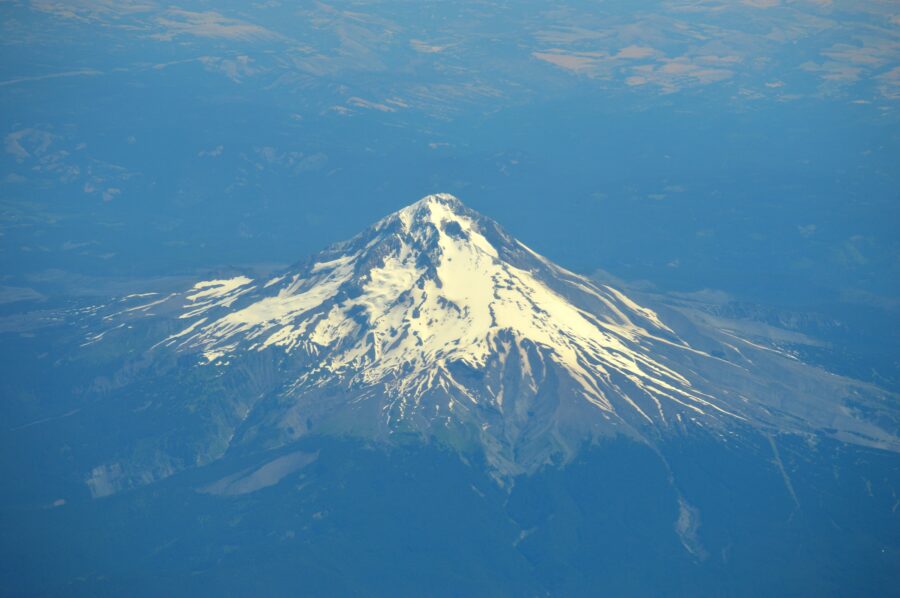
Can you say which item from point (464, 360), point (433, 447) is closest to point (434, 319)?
point (464, 360)

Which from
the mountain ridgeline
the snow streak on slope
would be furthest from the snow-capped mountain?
the mountain ridgeline

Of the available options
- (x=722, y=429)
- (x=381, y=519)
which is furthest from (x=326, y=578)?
(x=722, y=429)

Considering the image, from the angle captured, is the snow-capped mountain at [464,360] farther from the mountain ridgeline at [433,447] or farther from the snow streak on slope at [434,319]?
the mountain ridgeline at [433,447]

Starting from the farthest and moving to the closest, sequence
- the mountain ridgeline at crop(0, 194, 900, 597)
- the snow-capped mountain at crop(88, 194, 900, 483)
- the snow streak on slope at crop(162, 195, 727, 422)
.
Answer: the snow streak on slope at crop(162, 195, 727, 422) < the snow-capped mountain at crop(88, 194, 900, 483) < the mountain ridgeline at crop(0, 194, 900, 597)

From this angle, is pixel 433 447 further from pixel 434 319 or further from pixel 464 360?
pixel 434 319

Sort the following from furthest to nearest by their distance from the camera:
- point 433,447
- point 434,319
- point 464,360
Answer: point 434,319 → point 464,360 → point 433,447

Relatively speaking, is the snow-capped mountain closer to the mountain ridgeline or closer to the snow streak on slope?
the snow streak on slope

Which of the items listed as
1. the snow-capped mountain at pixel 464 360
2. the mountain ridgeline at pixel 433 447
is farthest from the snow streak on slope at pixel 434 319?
the mountain ridgeline at pixel 433 447

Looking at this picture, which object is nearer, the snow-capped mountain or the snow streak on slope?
the snow-capped mountain
